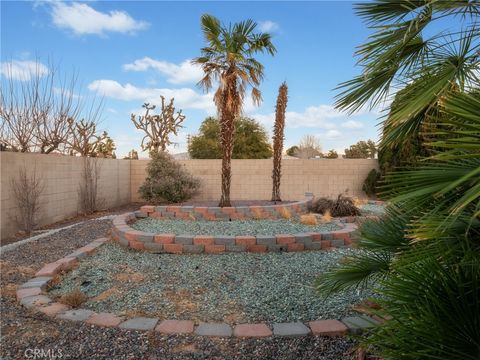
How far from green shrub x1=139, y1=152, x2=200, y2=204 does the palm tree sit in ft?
8.85

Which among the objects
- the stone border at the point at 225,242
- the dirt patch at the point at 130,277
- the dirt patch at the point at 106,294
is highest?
the stone border at the point at 225,242

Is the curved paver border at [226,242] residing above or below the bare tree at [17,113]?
below

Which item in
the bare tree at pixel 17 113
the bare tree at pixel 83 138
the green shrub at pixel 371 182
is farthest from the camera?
the bare tree at pixel 83 138

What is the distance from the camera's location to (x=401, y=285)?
4.37 ft

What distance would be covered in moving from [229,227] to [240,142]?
18757 mm

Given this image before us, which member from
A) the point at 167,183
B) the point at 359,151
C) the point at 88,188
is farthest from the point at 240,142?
the point at 88,188

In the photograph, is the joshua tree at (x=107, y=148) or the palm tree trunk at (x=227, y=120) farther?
the joshua tree at (x=107, y=148)

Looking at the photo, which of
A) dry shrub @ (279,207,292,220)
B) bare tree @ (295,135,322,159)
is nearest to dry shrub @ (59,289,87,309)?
dry shrub @ (279,207,292,220)

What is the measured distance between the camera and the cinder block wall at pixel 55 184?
688cm

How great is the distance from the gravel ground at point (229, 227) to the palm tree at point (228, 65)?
4.54ft

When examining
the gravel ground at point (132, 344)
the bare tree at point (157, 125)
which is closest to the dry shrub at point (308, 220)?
the gravel ground at point (132, 344)

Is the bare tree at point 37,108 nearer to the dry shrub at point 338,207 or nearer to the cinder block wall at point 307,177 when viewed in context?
the cinder block wall at point 307,177

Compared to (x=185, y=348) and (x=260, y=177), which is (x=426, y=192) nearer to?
(x=185, y=348)

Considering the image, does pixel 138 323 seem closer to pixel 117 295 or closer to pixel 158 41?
pixel 117 295
